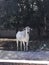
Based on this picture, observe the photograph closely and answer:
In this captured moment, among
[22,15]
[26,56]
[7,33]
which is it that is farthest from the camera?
[7,33]

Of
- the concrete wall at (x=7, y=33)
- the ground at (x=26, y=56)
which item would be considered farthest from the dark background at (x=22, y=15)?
the ground at (x=26, y=56)

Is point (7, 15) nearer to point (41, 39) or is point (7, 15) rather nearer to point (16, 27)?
point (16, 27)

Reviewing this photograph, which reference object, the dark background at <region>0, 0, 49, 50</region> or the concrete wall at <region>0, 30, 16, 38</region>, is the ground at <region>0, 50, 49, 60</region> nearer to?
the dark background at <region>0, 0, 49, 50</region>

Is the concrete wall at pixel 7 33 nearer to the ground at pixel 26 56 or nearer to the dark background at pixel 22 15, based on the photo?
the dark background at pixel 22 15

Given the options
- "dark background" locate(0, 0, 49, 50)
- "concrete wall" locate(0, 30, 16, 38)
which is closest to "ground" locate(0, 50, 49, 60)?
"dark background" locate(0, 0, 49, 50)

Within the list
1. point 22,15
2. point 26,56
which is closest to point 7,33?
point 22,15

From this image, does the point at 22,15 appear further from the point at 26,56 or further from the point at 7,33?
the point at 26,56

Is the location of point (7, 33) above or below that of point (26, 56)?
above

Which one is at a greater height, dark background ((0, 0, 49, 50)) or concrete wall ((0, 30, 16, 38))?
dark background ((0, 0, 49, 50))

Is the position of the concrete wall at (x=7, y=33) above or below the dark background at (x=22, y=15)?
below

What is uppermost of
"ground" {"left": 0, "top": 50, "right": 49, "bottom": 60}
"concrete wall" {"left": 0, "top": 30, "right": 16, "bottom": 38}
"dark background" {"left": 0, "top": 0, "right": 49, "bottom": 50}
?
"dark background" {"left": 0, "top": 0, "right": 49, "bottom": 50}

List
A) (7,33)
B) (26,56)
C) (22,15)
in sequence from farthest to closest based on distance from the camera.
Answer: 1. (7,33)
2. (22,15)
3. (26,56)

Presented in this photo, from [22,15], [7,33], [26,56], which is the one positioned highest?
[22,15]

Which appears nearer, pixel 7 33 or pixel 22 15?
pixel 22 15
